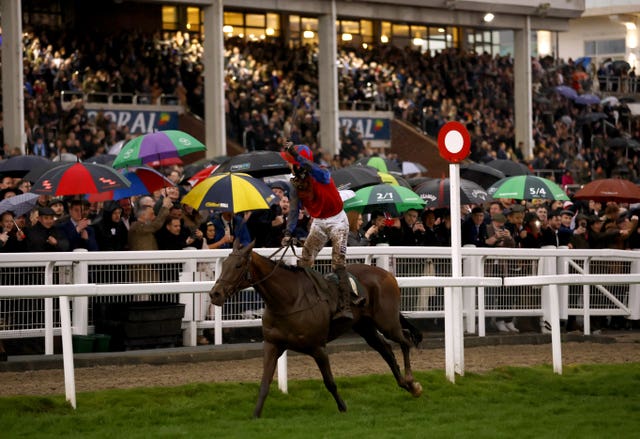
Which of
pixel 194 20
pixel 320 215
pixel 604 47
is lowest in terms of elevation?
pixel 320 215

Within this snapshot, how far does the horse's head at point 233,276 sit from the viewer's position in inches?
362

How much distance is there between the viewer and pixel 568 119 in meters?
41.0

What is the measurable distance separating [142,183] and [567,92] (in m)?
28.2

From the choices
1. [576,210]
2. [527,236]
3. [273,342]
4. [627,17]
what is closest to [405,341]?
[273,342]

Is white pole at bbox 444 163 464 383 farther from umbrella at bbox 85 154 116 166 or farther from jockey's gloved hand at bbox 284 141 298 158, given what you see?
umbrella at bbox 85 154 116 166

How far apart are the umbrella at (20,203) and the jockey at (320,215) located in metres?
5.12

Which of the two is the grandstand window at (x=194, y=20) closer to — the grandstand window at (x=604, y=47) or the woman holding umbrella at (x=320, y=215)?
the grandstand window at (x=604, y=47)

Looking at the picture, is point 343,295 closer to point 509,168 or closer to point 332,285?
point 332,285

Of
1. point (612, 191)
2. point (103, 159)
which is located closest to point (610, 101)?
point (612, 191)

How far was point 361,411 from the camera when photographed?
32.1 ft

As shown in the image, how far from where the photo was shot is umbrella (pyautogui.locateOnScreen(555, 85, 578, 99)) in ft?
138

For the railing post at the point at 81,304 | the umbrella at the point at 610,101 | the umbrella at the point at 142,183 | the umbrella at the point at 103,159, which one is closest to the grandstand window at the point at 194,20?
the umbrella at the point at 610,101

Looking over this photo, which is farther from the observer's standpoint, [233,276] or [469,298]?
[469,298]

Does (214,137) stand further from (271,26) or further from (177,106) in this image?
(271,26)
